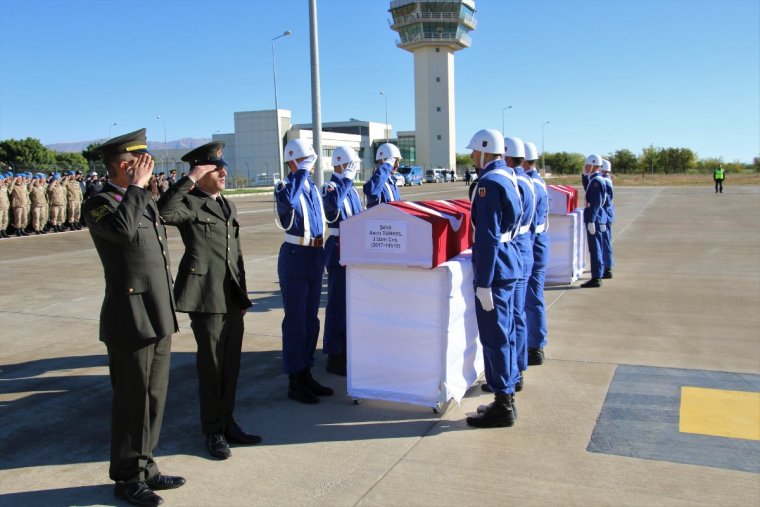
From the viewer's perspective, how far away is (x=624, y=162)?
85625 millimetres

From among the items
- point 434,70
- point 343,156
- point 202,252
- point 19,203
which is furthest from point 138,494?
point 434,70

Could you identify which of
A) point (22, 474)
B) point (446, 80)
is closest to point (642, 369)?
point (22, 474)

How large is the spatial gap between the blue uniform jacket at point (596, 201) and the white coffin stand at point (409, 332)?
5.85 m

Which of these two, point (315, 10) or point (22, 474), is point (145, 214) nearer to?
point (22, 474)

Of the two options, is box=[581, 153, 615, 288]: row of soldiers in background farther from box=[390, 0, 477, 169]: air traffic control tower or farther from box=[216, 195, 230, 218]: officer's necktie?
box=[390, 0, 477, 169]: air traffic control tower

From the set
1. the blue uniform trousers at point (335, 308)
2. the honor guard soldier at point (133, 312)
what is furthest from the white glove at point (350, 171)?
the honor guard soldier at point (133, 312)

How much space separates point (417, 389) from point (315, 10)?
11.0 metres

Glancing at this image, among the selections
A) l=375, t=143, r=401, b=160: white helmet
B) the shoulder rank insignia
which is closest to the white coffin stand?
the shoulder rank insignia

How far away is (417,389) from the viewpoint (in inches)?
190

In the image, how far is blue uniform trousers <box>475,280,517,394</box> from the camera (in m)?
4.71

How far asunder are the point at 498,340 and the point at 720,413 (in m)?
1.76

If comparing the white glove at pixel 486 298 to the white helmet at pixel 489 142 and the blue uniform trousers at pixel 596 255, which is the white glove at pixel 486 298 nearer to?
the white helmet at pixel 489 142

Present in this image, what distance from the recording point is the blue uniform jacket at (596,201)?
10.3m

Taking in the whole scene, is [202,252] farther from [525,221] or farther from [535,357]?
[535,357]
